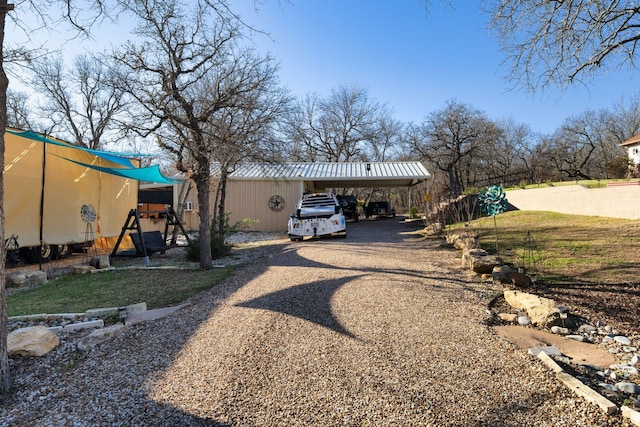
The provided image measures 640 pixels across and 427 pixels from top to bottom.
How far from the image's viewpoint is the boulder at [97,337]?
4062 mm

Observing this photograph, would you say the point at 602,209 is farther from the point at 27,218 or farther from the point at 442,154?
the point at 442,154

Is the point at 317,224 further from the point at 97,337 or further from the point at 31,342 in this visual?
the point at 31,342

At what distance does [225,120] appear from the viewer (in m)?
11.6

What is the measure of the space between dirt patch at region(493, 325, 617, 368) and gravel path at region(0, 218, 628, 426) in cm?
27

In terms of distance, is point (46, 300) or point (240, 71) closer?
point (46, 300)

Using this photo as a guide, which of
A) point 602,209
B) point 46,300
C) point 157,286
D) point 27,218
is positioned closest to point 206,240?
point 157,286

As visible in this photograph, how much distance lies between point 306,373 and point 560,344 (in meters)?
2.71

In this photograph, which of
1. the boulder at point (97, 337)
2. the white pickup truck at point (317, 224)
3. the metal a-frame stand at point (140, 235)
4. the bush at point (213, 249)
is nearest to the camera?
the boulder at point (97, 337)

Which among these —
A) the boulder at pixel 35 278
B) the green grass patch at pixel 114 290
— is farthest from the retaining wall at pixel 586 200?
the boulder at pixel 35 278

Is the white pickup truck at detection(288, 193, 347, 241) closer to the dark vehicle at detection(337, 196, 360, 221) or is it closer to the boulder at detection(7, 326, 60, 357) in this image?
the boulder at detection(7, 326, 60, 357)

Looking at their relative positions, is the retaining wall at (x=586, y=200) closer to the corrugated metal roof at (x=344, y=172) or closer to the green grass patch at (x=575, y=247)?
the green grass patch at (x=575, y=247)

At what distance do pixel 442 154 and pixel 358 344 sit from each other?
96.8 feet

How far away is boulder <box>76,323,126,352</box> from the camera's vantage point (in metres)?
4.06

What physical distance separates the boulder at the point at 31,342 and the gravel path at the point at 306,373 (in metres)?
0.12
